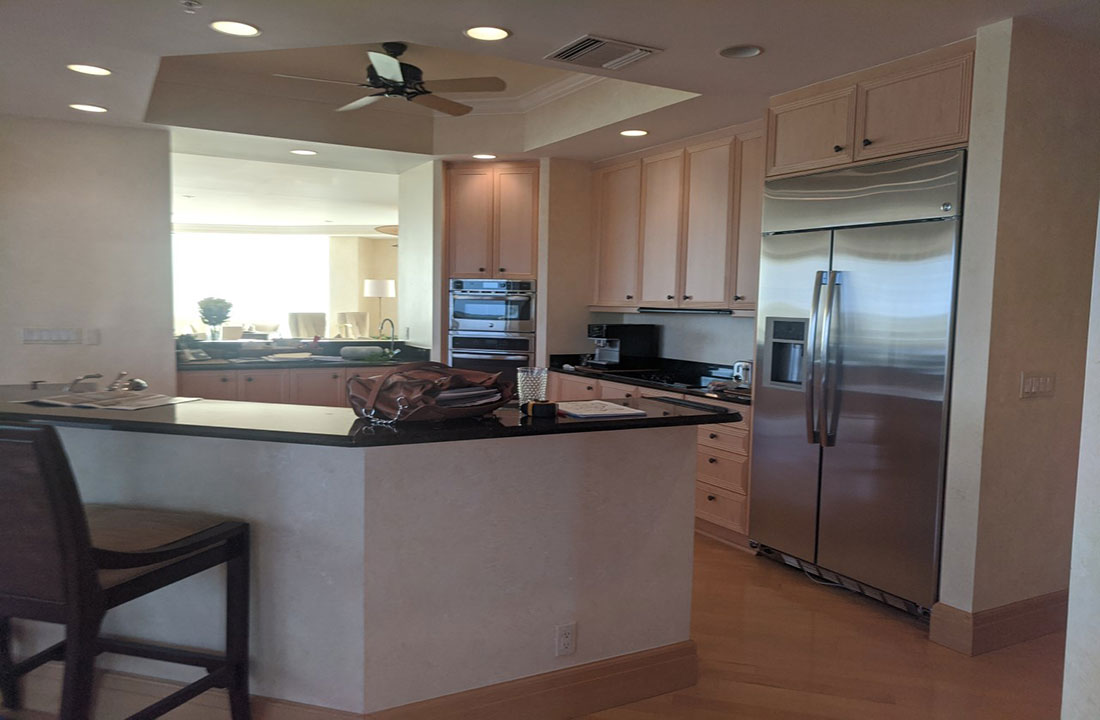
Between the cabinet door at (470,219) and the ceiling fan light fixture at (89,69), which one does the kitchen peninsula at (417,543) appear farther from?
the cabinet door at (470,219)

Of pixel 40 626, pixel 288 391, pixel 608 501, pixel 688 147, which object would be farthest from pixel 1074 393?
pixel 288 391

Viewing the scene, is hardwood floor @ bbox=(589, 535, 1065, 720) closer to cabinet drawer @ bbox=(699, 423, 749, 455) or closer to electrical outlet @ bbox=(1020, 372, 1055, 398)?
cabinet drawer @ bbox=(699, 423, 749, 455)

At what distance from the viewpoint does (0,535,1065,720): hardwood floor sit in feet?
8.21

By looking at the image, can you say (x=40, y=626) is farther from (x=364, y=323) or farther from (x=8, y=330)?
(x=364, y=323)

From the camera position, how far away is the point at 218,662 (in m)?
2.13

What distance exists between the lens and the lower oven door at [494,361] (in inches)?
225

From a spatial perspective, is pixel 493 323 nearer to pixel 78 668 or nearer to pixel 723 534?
pixel 723 534

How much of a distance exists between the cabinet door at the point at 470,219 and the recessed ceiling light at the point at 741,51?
2852 millimetres

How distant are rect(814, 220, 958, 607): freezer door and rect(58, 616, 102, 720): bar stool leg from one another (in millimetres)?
2992

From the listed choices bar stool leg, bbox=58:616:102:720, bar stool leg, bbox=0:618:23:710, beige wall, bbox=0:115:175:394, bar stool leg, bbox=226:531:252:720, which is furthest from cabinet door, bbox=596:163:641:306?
bar stool leg, bbox=58:616:102:720

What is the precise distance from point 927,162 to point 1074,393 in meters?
1.21

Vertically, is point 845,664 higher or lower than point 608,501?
lower

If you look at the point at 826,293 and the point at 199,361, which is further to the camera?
the point at 199,361

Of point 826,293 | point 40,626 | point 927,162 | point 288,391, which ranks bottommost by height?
point 40,626
